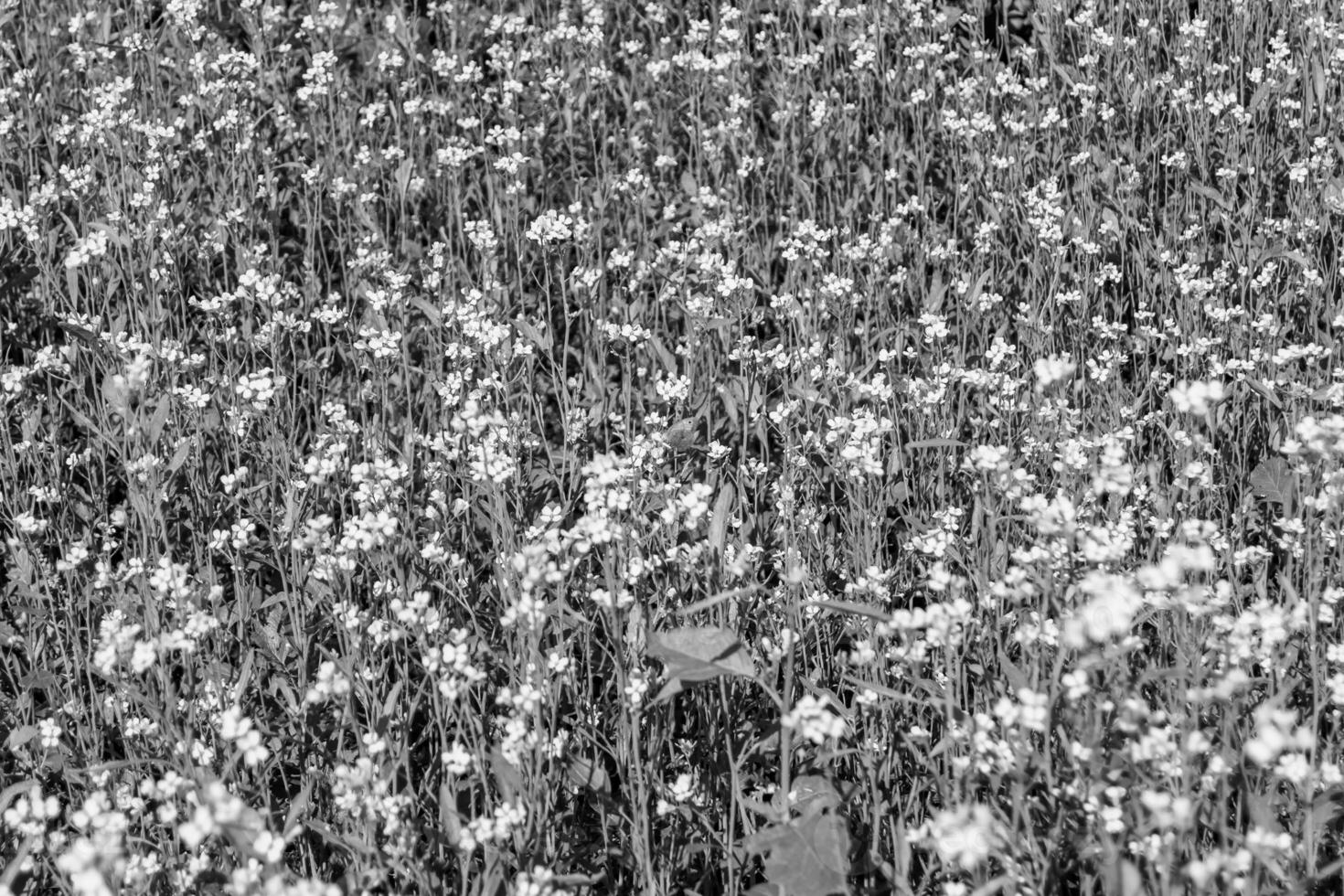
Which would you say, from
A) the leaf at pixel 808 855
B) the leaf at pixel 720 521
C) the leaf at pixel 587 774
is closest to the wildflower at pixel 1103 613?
the leaf at pixel 808 855

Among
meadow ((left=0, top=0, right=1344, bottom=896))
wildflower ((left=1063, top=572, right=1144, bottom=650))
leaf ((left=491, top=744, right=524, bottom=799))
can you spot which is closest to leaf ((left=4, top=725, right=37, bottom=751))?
meadow ((left=0, top=0, right=1344, bottom=896))

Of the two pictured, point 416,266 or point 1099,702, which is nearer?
point 1099,702

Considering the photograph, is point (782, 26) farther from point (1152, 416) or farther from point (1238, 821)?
point (1238, 821)

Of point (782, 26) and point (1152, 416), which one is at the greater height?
point (782, 26)

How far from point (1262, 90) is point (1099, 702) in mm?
3545

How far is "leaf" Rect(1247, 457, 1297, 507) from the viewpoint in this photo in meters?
3.81

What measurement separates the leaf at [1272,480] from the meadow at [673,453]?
0.06 feet

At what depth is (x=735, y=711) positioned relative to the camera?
322 centimetres

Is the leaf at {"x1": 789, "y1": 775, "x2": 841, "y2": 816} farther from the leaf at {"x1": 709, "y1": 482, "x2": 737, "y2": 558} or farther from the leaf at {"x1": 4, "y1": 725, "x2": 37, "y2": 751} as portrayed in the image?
the leaf at {"x1": 4, "y1": 725, "x2": 37, "y2": 751}

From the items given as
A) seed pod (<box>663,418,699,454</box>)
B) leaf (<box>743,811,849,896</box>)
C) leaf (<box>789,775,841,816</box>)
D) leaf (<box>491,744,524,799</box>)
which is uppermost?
seed pod (<box>663,418,699,454</box>)

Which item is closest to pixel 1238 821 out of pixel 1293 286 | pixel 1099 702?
pixel 1099 702

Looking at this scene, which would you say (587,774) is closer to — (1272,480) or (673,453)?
(673,453)

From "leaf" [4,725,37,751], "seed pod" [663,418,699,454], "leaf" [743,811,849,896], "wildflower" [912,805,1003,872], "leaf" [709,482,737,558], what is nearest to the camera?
"wildflower" [912,805,1003,872]

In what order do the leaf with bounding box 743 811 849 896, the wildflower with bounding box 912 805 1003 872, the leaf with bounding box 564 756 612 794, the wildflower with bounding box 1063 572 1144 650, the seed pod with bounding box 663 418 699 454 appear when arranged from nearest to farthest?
the wildflower with bounding box 912 805 1003 872 < the wildflower with bounding box 1063 572 1144 650 < the leaf with bounding box 743 811 849 896 < the leaf with bounding box 564 756 612 794 < the seed pod with bounding box 663 418 699 454
